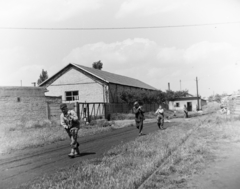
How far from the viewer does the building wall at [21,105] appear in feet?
70.7

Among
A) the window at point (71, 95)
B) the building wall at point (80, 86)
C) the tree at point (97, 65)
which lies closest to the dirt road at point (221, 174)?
the building wall at point (80, 86)

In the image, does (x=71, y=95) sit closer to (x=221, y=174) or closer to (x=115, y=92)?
(x=115, y=92)

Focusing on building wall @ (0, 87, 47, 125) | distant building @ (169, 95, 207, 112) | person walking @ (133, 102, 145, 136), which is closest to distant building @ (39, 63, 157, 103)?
building wall @ (0, 87, 47, 125)

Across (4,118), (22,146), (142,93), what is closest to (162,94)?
(142,93)

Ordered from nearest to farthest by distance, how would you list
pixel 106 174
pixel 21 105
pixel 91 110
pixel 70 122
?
1. pixel 106 174
2. pixel 70 122
3. pixel 21 105
4. pixel 91 110

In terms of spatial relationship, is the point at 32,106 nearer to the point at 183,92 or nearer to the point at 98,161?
the point at 98,161

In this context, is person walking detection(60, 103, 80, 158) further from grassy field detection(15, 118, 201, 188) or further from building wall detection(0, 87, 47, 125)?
building wall detection(0, 87, 47, 125)

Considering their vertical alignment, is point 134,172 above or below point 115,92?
below

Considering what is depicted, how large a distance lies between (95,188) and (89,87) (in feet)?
93.2

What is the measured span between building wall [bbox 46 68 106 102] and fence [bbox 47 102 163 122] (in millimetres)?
1449

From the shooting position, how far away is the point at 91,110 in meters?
30.9

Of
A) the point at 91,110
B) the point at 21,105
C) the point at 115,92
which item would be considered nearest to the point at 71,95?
the point at 91,110

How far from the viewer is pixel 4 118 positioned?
2148cm

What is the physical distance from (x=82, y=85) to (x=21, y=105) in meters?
11.6
